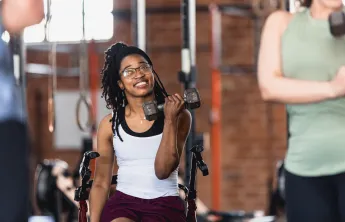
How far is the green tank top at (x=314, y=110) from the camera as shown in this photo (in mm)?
1774

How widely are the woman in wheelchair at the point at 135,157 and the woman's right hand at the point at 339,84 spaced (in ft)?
2.22

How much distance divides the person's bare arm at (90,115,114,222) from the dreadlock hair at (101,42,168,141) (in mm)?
37

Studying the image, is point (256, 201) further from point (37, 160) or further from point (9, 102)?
point (9, 102)

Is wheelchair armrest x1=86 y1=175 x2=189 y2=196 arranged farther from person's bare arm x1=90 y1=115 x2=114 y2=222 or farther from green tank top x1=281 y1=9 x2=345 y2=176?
green tank top x1=281 y1=9 x2=345 y2=176

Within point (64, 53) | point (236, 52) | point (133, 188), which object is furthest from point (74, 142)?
point (133, 188)

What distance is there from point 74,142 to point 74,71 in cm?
66

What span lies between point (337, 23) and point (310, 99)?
0.61ft

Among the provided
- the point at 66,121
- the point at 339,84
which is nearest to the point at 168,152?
the point at 339,84

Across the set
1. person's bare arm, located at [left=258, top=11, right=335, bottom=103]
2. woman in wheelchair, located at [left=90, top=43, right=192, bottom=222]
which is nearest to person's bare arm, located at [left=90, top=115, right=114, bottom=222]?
woman in wheelchair, located at [left=90, top=43, right=192, bottom=222]

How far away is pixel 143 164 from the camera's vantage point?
7.88 feet

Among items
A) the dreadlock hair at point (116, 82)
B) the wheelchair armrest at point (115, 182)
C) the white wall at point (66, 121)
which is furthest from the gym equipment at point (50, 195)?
the white wall at point (66, 121)

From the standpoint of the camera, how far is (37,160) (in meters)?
7.06

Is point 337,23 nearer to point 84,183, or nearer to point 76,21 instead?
point 84,183

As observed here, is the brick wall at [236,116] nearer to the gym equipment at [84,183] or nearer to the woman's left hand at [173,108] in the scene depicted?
the gym equipment at [84,183]
